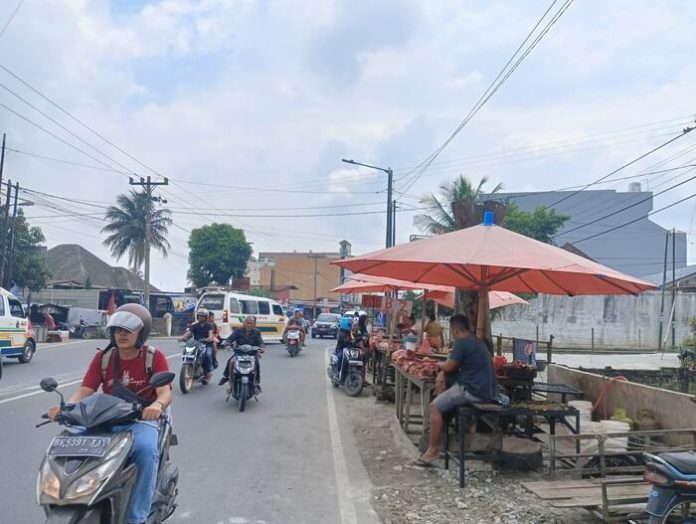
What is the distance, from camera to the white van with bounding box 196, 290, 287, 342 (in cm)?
2377

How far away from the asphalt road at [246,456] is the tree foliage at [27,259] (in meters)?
20.4

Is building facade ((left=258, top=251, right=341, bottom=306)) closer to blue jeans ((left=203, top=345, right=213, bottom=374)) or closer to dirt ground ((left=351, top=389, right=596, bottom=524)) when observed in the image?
blue jeans ((left=203, top=345, right=213, bottom=374))

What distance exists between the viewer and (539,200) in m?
52.7

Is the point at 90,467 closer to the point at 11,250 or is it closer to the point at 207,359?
the point at 207,359

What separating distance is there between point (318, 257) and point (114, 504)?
74.4m

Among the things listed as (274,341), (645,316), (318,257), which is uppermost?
(318,257)

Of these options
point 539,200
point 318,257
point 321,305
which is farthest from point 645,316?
point 318,257

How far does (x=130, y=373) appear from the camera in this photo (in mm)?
4273

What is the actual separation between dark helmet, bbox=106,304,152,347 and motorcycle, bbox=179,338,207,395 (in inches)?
309

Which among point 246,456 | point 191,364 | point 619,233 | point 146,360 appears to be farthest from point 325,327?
point 146,360

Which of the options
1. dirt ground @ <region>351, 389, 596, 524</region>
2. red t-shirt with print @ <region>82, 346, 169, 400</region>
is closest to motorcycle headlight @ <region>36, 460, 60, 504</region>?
red t-shirt with print @ <region>82, 346, 169, 400</region>

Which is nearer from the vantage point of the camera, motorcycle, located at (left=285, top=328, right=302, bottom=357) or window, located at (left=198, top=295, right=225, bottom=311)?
motorcycle, located at (left=285, top=328, right=302, bottom=357)

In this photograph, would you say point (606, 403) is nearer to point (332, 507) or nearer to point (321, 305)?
point (332, 507)

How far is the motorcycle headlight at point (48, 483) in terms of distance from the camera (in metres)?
3.19
